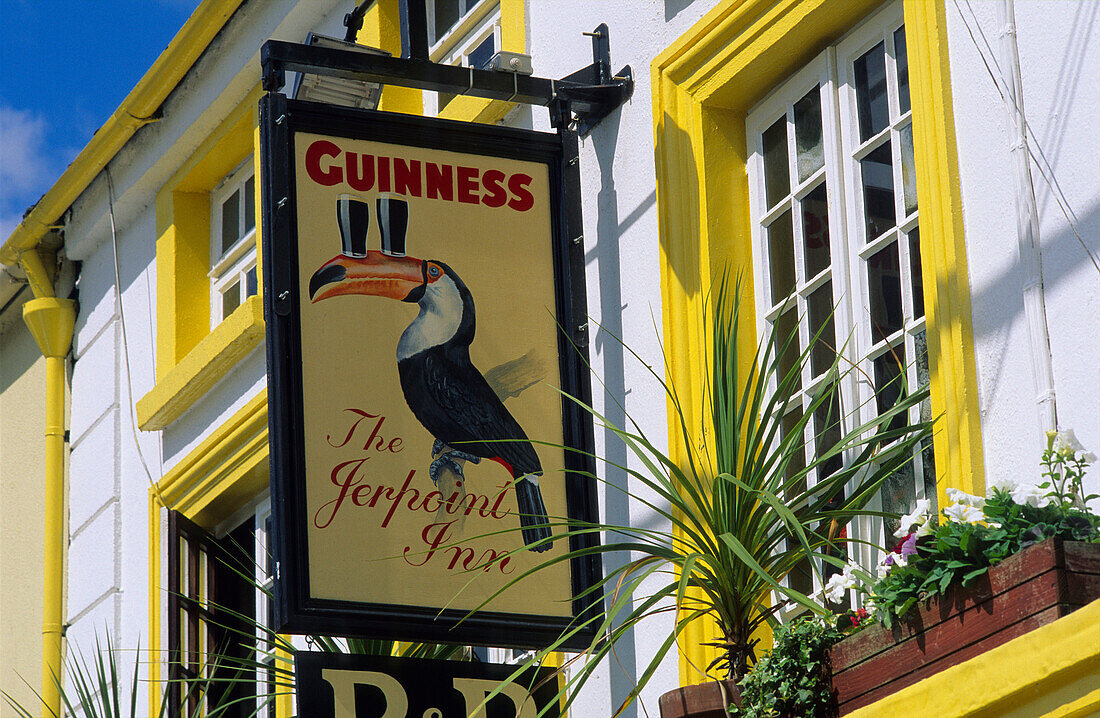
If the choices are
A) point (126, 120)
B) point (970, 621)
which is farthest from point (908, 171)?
point (126, 120)

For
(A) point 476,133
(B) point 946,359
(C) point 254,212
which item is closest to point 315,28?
(C) point 254,212

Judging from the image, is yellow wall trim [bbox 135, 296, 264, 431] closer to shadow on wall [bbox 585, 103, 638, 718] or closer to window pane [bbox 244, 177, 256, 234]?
window pane [bbox 244, 177, 256, 234]

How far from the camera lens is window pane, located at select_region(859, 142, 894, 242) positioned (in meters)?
5.59

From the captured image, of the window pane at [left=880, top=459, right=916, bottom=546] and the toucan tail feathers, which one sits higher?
the toucan tail feathers

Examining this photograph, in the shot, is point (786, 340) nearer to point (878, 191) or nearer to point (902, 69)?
point (878, 191)

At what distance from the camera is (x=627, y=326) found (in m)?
6.52

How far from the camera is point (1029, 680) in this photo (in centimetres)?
385

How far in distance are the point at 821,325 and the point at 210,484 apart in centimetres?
452

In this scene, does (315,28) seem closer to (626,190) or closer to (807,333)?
(626,190)

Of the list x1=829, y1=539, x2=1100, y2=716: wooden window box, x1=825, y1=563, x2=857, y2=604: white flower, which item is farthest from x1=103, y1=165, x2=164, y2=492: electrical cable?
x1=829, y1=539, x2=1100, y2=716: wooden window box

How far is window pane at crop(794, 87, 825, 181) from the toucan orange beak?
1.29m

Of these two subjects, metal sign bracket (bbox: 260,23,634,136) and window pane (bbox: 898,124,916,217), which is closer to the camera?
window pane (bbox: 898,124,916,217)

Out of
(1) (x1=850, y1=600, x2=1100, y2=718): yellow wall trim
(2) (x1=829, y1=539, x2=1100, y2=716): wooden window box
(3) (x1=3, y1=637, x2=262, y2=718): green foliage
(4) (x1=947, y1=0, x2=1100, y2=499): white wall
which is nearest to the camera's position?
(1) (x1=850, y1=600, x2=1100, y2=718): yellow wall trim

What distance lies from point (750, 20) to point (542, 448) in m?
1.56
